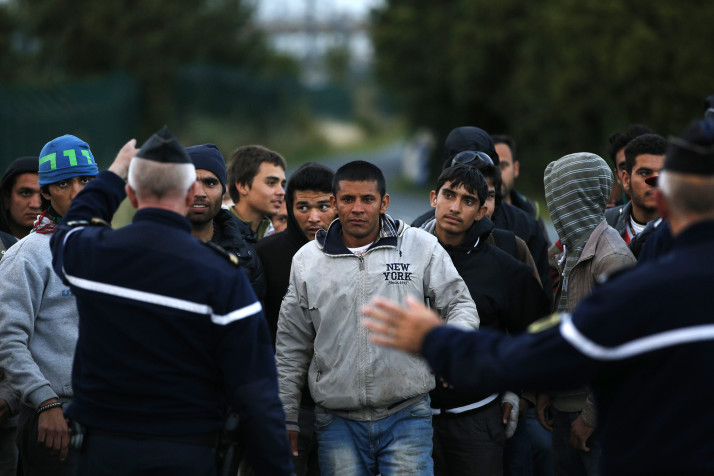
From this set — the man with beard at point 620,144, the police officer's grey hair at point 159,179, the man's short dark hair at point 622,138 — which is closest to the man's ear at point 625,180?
the man with beard at point 620,144

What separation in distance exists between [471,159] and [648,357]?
3.69m

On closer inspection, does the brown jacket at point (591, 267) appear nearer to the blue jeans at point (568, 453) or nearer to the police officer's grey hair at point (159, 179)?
the blue jeans at point (568, 453)

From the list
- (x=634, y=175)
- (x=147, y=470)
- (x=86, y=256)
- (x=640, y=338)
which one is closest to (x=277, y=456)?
(x=147, y=470)

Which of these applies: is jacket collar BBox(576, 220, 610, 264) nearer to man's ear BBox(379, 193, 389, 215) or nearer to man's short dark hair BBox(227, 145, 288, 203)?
man's ear BBox(379, 193, 389, 215)

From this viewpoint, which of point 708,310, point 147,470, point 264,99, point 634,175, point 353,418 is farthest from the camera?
point 264,99

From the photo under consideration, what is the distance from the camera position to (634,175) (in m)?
6.57

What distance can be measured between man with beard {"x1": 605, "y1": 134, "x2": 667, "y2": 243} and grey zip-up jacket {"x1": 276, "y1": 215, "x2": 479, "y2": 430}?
65.8 inches

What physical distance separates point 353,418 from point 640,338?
2327mm

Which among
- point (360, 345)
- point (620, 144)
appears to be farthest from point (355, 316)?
point (620, 144)

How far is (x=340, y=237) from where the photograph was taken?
5543 mm

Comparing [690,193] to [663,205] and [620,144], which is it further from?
[620,144]

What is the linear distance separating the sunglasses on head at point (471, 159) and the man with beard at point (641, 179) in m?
0.90

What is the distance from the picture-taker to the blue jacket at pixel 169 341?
4020 millimetres

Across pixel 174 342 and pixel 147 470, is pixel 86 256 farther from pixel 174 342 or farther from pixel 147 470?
pixel 147 470
